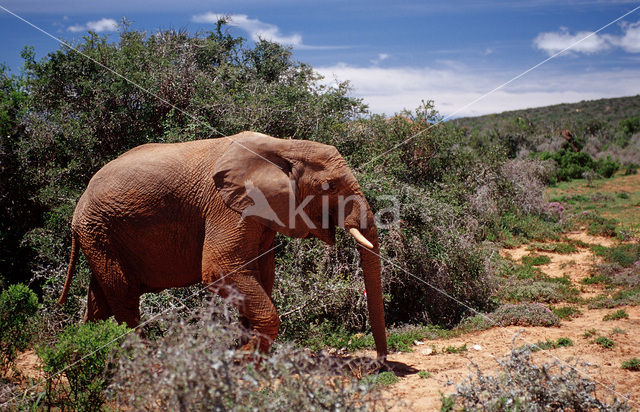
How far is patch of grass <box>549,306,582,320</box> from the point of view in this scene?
8492 millimetres

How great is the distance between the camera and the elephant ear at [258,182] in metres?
5.68

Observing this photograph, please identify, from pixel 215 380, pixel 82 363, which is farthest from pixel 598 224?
pixel 215 380

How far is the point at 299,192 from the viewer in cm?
592

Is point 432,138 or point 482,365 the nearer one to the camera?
point 482,365

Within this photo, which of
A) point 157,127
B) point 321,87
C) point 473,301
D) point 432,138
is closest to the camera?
point 473,301

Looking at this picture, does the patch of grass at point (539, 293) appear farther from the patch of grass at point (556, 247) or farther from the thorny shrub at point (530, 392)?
the thorny shrub at point (530, 392)

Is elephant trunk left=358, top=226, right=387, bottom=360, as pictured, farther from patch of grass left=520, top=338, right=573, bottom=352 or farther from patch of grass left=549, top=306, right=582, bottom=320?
patch of grass left=549, top=306, right=582, bottom=320

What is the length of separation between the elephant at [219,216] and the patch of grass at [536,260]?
22.5 ft

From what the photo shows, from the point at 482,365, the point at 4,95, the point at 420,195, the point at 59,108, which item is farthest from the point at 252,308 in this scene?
the point at 4,95

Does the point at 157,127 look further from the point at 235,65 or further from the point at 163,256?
the point at 163,256

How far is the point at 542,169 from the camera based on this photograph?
19.0 m

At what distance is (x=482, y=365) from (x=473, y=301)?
2.70m

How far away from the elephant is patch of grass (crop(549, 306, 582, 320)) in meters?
4.06

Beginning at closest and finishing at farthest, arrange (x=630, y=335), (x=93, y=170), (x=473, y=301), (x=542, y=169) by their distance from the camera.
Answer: (x=630, y=335) < (x=473, y=301) < (x=93, y=170) < (x=542, y=169)
